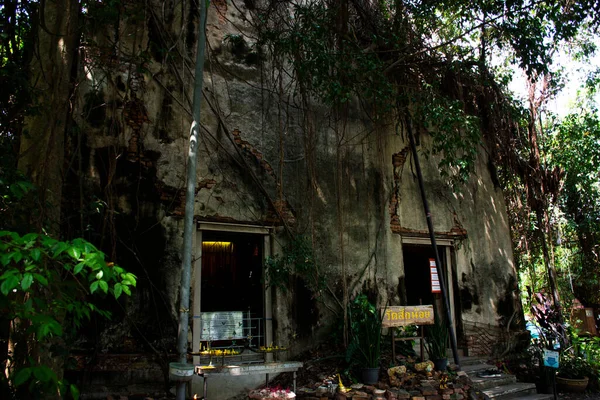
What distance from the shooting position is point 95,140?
5.32 meters

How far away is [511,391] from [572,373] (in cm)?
152

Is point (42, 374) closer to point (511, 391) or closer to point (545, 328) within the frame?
point (511, 391)

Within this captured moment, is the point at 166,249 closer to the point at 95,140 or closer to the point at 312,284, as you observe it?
the point at 95,140

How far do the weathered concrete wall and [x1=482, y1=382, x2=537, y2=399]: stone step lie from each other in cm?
128

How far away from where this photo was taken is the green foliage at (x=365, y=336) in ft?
17.8

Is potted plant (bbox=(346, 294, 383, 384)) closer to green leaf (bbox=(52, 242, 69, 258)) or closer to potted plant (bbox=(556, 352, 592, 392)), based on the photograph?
potted plant (bbox=(556, 352, 592, 392))

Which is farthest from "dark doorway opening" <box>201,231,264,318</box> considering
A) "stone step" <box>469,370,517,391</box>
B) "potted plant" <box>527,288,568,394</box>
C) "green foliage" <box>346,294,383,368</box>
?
"potted plant" <box>527,288,568,394</box>

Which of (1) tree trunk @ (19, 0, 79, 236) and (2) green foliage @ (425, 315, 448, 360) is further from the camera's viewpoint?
(2) green foliage @ (425, 315, 448, 360)

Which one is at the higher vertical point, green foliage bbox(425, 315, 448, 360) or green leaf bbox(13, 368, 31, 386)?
green leaf bbox(13, 368, 31, 386)

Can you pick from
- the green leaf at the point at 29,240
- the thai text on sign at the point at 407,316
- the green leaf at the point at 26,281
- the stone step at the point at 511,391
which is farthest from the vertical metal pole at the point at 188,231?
the stone step at the point at 511,391

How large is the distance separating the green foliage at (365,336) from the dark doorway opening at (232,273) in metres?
1.19

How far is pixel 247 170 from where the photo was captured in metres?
6.07

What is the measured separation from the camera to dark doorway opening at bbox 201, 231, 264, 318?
6.19 metres

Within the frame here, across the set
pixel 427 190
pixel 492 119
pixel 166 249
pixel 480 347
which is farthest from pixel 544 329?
pixel 166 249
